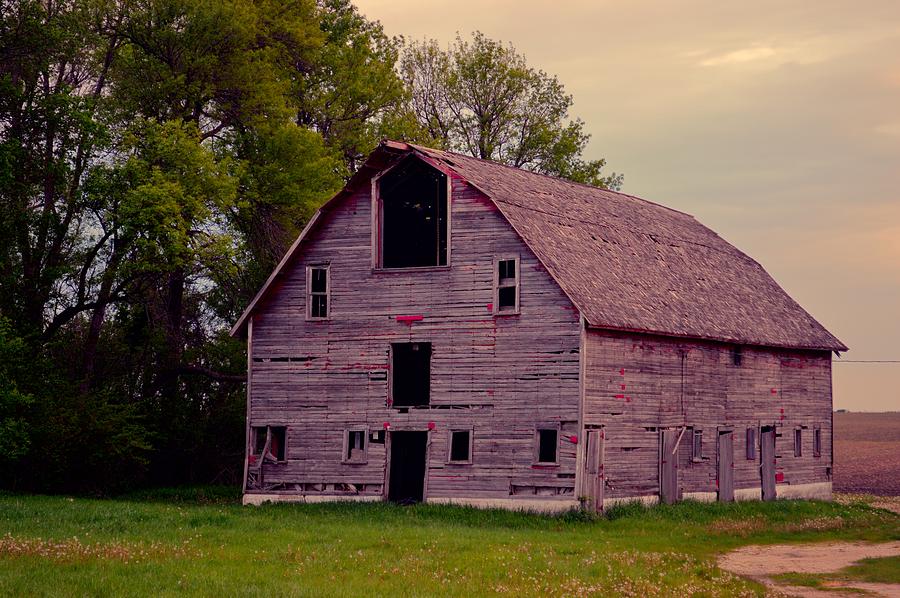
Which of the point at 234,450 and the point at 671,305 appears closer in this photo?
the point at 671,305

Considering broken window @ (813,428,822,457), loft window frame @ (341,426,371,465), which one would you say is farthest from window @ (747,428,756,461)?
loft window frame @ (341,426,371,465)

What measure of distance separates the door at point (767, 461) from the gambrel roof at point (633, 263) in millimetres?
3028

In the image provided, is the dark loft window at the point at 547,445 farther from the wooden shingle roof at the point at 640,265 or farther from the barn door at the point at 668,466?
the barn door at the point at 668,466

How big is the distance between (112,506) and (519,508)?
420 inches

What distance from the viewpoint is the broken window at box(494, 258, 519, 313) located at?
33.8 meters

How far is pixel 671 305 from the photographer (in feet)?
123

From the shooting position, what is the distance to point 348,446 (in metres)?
35.7

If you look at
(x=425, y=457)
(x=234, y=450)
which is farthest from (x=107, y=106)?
(x=425, y=457)

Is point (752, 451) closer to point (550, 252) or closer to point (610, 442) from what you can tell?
point (610, 442)

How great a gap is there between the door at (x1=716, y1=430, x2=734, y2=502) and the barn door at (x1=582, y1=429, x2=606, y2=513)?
275 inches

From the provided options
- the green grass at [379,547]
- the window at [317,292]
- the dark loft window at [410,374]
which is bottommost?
the green grass at [379,547]

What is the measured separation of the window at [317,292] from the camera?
36469 mm

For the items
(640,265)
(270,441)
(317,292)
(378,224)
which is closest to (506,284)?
(378,224)

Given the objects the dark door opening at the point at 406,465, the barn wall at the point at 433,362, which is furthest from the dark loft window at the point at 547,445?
the dark door opening at the point at 406,465
